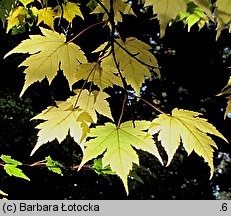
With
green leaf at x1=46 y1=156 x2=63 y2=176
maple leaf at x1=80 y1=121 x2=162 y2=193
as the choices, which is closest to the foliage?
maple leaf at x1=80 y1=121 x2=162 y2=193

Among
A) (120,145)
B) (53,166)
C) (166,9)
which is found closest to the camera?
(166,9)

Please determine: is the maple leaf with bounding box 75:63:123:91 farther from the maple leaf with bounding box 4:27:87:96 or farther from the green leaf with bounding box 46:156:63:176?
the green leaf with bounding box 46:156:63:176

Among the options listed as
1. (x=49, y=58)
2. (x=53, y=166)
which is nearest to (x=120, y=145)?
(x=49, y=58)

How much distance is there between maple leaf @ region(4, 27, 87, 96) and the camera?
→ 781 millimetres

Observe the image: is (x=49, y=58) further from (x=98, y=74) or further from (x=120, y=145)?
(x=120, y=145)

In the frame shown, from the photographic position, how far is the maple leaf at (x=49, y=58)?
78 centimetres

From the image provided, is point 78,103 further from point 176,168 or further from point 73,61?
point 176,168

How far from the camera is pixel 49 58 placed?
79 cm

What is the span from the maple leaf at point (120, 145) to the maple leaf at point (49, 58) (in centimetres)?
13

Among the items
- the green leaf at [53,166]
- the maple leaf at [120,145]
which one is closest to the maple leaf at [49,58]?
the maple leaf at [120,145]

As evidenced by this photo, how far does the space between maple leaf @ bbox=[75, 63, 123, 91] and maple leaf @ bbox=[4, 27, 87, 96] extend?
0.11 ft

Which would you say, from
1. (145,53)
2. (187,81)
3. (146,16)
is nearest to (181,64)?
(187,81)

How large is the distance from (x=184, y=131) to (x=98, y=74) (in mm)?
207

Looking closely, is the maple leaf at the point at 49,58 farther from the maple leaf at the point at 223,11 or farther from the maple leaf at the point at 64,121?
the maple leaf at the point at 223,11
